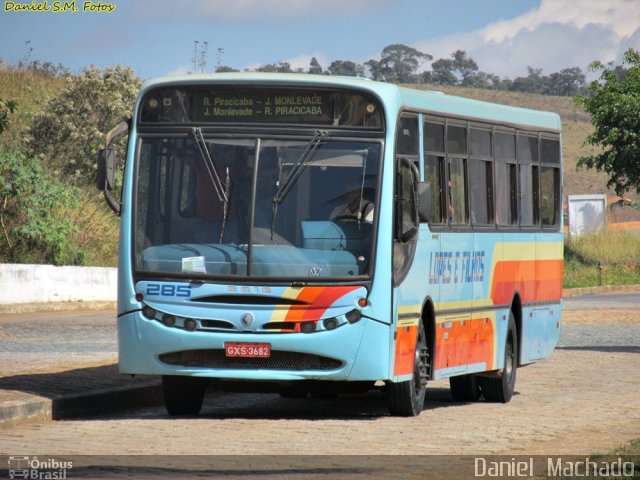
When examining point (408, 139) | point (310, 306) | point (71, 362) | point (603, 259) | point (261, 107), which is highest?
point (261, 107)

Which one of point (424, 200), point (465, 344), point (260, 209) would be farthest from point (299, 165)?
point (465, 344)

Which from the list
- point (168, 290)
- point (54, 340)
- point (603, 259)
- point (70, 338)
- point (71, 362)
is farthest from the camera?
point (603, 259)

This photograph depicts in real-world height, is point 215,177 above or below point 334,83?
below

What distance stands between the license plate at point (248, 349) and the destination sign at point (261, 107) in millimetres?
2049

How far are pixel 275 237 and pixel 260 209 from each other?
0.92ft

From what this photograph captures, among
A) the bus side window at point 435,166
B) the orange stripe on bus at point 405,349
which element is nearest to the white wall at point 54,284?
the bus side window at point 435,166

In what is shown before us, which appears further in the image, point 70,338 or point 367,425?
point 70,338

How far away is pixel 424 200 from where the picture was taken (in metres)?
14.2

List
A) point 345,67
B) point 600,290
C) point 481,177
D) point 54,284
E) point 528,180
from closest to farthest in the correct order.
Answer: point 481,177
point 528,180
point 54,284
point 600,290
point 345,67

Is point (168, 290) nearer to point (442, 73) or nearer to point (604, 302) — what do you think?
point (604, 302)

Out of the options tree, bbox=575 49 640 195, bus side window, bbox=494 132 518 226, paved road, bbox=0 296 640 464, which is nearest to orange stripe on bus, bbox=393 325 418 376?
paved road, bbox=0 296 640 464

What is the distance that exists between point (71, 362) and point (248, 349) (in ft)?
20.7

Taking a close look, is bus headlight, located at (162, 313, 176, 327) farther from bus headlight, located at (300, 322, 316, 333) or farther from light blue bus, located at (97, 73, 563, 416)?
bus headlight, located at (300, 322, 316, 333)

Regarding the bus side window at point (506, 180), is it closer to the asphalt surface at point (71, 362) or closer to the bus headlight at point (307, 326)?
the asphalt surface at point (71, 362)
